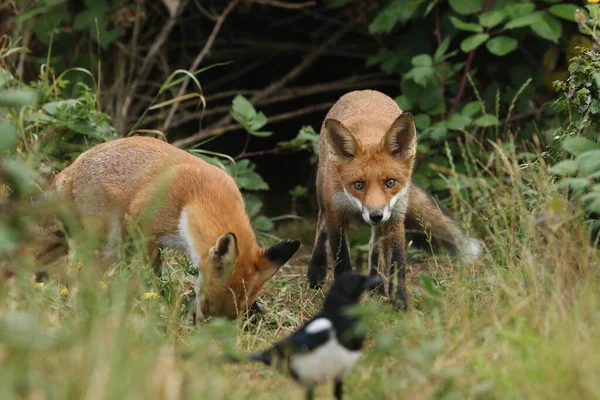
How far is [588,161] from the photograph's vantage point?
3457 millimetres

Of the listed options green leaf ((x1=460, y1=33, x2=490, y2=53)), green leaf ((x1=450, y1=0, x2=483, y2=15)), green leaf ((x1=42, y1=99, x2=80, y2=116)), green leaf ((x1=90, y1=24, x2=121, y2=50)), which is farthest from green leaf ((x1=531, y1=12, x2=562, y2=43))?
green leaf ((x1=90, y1=24, x2=121, y2=50))

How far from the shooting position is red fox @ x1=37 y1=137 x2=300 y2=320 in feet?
14.3

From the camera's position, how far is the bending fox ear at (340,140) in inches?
194

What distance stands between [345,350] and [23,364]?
1.09m

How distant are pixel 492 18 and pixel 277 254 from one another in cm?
294

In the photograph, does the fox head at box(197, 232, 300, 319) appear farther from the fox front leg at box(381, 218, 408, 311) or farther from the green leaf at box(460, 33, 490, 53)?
the green leaf at box(460, 33, 490, 53)

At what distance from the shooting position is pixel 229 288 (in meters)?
4.31

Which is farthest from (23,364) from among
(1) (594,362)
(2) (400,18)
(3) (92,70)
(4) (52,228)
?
(3) (92,70)

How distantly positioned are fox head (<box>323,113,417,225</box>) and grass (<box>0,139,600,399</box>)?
599 mm

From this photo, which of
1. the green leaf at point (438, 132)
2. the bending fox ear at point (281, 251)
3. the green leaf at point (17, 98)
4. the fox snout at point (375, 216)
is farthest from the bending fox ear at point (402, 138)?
the green leaf at point (17, 98)

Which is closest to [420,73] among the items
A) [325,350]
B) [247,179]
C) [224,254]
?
[247,179]

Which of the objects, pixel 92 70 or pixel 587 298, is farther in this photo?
pixel 92 70

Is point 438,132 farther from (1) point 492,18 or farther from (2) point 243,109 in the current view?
(2) point 243,109

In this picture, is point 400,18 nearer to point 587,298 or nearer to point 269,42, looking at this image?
point 269,42
